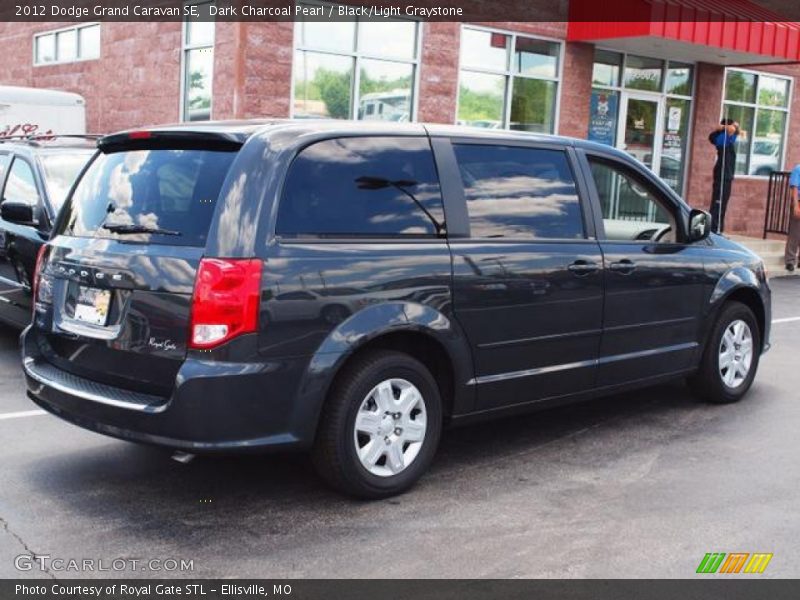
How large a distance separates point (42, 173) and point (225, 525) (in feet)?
14.9

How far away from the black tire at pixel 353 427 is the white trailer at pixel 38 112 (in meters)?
11.8

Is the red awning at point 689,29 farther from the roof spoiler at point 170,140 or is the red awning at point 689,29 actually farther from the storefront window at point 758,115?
the roof spoiler at point 170,140

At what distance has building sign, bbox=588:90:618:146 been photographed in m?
16.6

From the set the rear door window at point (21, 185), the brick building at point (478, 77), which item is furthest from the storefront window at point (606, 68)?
the rear door window at point (21, 185)

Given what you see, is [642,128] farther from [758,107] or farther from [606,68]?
[758,107]

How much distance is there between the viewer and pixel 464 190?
5.12m

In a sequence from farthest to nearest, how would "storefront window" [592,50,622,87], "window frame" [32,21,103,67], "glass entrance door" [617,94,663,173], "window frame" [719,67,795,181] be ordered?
"window frame" [719,67,795,181], "glass entrance door" [617,94,663,173], "window frame" [32,21,103,67], "storefront window" [592,50,622,87]

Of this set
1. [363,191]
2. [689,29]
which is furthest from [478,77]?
[363,191]

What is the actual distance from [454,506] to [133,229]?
2.01m

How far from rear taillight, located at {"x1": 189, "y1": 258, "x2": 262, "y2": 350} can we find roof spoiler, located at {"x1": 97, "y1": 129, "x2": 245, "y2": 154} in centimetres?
64

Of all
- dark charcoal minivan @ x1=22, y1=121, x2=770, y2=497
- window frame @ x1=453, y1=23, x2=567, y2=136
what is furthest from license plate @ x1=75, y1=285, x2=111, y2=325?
window frame @ x1=453, y1=23, x2=567, y2=136

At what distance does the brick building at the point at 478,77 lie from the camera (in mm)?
13047

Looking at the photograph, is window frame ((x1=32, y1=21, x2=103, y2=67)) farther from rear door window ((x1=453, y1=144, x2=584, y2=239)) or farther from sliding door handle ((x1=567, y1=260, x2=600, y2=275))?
sliding door handle ((x1=567, y1=260, x2=600, y2=275))
